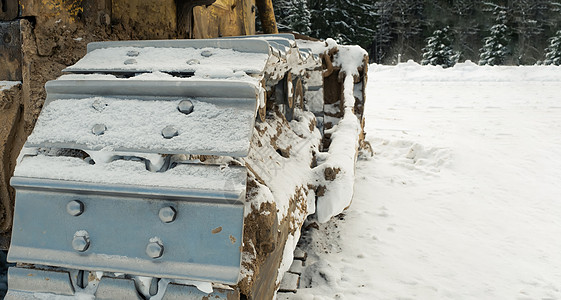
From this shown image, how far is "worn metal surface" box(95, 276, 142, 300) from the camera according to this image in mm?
970

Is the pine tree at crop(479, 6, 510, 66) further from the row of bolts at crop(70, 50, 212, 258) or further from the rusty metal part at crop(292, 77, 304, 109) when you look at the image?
the row of bolts at crop(70, 50, 212, 258)

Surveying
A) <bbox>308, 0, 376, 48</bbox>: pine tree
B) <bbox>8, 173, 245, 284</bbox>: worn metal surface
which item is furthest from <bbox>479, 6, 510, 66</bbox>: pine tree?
<bbox>8, 173, 245, 284</bbox>: worn metal surface

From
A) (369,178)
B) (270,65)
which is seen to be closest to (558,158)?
(369,178)

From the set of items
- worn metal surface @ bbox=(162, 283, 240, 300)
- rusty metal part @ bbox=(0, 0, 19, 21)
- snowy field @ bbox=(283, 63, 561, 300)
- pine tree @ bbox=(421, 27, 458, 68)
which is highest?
rusty metal part @ bbox=(0, 0, 19, 21)

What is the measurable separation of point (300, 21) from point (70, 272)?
1784cm

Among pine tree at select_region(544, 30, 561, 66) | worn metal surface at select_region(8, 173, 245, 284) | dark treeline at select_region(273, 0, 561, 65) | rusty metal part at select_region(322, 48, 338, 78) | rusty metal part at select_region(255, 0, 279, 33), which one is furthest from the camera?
dark treeline at select_region(273, 0, 561, 65)

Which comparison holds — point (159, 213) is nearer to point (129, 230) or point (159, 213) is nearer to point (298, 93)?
point (129, 230)

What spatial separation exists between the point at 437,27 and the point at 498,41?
8.70ft

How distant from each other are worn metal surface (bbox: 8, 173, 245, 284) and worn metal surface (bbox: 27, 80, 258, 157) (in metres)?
0.09

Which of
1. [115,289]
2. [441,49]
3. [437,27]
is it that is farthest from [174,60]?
[437,27]

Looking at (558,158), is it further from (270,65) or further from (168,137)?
(168,137)

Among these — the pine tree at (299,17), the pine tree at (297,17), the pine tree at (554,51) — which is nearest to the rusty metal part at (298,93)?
the pine tree at (297,17)

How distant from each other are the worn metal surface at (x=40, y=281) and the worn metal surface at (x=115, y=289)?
0.26 ft

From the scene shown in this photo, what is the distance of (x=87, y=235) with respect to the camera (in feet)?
3.22
